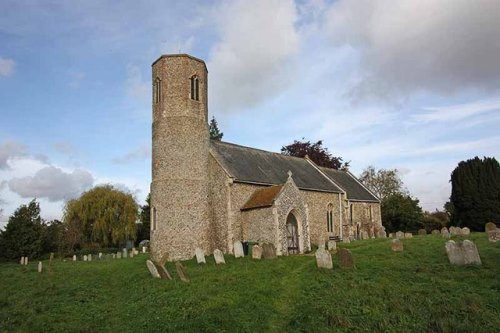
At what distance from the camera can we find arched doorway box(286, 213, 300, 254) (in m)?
24.8

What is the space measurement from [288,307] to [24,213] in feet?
119

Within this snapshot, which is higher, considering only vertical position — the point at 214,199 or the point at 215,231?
the point at 214,199

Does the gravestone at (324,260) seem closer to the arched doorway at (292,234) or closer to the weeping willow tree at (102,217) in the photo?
the arched doorway at (292,234)

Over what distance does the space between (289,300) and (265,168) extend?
17.8 m

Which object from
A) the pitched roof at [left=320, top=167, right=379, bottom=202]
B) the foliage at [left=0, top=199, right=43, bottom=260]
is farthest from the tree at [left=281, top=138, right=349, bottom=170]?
the foliage at [left=0, top=199, right=43, bottom=260]

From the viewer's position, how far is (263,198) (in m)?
24.1

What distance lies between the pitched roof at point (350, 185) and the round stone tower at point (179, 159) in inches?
586

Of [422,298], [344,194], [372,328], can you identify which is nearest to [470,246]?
[422,298]

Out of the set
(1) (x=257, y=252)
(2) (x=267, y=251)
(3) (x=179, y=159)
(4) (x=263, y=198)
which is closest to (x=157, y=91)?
(3) (x=179, y=159)

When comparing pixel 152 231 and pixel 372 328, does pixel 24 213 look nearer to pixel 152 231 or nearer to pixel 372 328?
pixel 152 231

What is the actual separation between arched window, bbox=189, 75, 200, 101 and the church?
63 millimetres

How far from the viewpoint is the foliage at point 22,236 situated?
3778 centimetres

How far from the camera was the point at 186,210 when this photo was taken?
23922 mm

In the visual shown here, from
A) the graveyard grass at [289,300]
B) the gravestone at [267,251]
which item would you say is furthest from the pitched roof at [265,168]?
the graveyard grass at [289,300]
